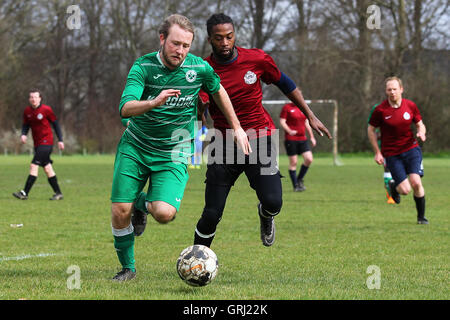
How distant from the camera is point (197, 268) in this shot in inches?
189

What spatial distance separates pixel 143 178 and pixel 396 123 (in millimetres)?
4984

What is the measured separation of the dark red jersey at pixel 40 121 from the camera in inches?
500

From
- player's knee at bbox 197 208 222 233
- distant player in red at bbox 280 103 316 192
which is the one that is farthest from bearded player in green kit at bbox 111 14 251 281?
distant player in red at bbox 280 103 316 192

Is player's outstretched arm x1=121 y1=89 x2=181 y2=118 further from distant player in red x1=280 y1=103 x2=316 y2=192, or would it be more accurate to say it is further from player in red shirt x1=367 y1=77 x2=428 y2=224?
distant player in red x1=280 y1=103 x2=316 y2=192

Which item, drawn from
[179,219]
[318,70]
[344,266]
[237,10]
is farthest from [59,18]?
[344,266]

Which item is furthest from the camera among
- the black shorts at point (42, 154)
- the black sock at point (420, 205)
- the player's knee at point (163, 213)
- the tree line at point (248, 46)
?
the tree line at point (248, 46)

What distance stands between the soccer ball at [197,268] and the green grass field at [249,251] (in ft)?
0.29

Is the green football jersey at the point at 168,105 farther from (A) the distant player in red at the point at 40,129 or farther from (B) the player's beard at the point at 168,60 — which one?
(A) the distant player in red at the point at 40,129

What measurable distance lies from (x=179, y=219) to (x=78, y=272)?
4.59 m

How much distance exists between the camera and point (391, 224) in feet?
30.9

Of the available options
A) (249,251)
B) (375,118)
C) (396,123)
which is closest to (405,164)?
(396,123)

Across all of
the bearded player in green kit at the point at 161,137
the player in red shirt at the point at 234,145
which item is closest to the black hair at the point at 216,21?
the player in red shirt at the point at 234,145

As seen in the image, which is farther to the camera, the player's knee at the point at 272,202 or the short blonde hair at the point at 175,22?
the player's knee at the point at 272,202
